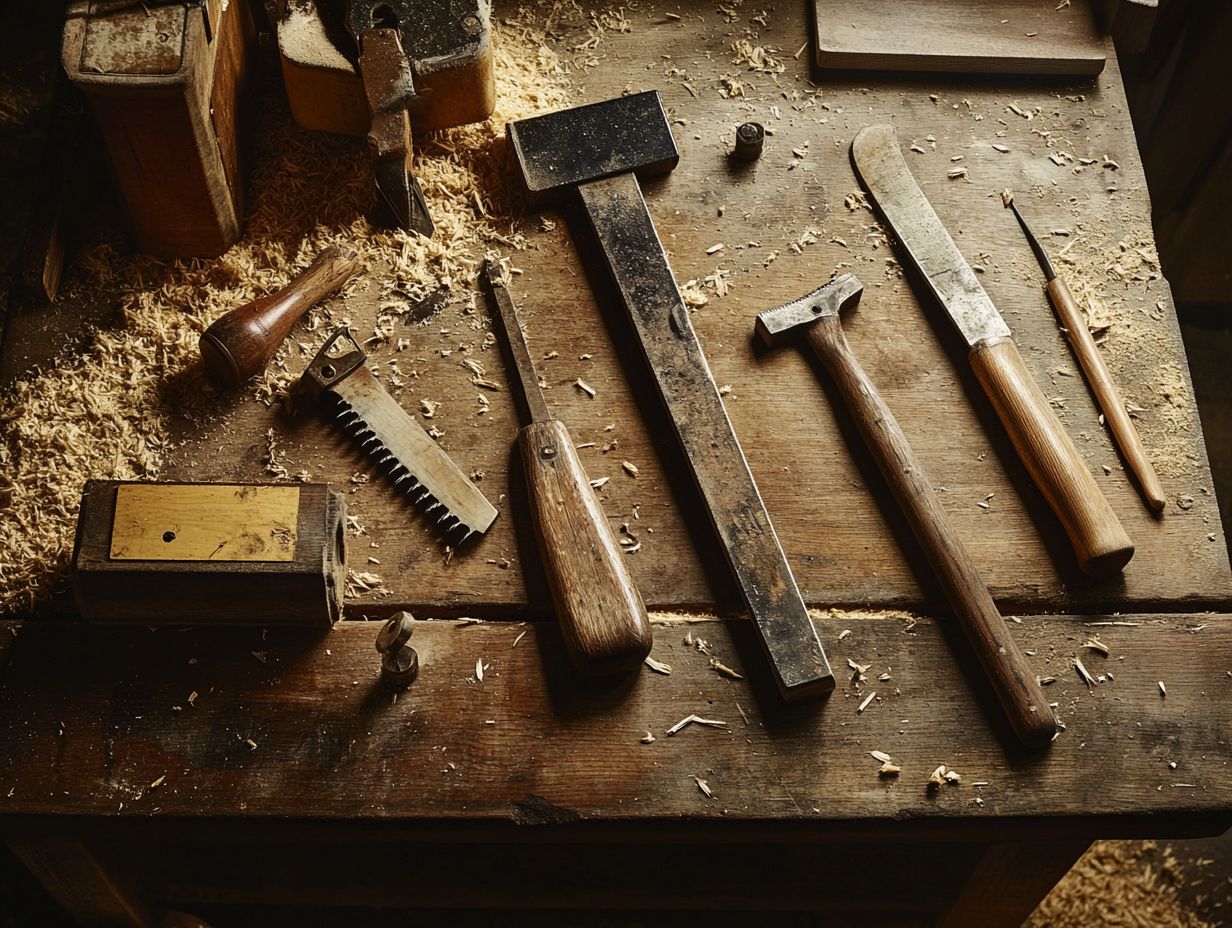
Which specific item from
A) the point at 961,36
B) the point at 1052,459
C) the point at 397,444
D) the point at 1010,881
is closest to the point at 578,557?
the point at 397,444

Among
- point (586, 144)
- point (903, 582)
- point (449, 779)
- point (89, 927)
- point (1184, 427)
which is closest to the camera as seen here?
point (449, 779)

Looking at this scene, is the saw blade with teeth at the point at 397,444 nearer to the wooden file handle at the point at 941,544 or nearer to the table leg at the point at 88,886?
the wooden file handle at the point at 941,544

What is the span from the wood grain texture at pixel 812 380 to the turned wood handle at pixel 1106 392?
0.06ft

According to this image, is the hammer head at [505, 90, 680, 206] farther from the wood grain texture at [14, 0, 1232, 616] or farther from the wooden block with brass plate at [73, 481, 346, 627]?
the wooden block with brass plate at [73, 481, 346, 627]

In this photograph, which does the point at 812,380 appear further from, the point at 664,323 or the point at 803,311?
the point at 664,323

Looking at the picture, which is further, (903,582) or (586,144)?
(586,144)

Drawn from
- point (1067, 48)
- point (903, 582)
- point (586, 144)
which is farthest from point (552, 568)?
point (1067, 48)

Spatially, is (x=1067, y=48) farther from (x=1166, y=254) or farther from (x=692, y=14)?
(x=1166, y=254)

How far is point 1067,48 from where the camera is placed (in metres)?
1.83

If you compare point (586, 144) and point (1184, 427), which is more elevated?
point (586, 144)

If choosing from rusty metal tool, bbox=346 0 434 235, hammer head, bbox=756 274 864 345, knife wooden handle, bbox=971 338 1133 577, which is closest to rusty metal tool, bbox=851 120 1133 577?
knife wooden handle, bbox=971 338 1133 577

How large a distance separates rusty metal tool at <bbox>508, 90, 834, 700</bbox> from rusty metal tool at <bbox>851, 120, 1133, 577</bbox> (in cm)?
37

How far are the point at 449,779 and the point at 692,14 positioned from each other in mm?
1460

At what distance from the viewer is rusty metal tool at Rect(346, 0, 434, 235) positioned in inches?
61.7
